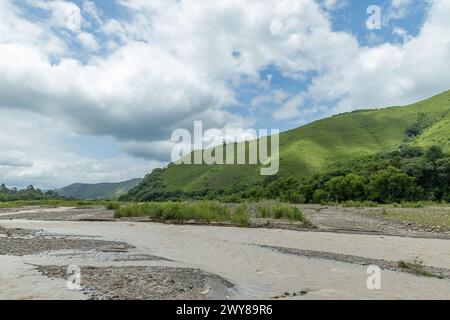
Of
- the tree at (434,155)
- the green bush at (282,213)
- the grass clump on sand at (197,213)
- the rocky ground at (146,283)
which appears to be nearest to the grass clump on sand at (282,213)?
the green bush at (282,213)

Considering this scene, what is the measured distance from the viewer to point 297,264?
20047 millimetres

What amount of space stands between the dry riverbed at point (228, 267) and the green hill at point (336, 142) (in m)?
114

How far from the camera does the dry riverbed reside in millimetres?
13547

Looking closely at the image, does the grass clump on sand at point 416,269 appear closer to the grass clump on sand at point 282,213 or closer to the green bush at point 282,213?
the grass clump on sand at point 282,213

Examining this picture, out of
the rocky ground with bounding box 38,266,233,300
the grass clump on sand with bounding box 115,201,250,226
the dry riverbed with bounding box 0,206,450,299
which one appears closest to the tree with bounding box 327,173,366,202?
the grass clump on sand with bounding box 115,201,250,226

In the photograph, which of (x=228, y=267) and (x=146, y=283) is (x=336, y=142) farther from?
(x=146, y=283)

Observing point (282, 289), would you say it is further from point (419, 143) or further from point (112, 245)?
point (419, 143)

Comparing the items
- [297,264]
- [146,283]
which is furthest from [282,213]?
[146,283]

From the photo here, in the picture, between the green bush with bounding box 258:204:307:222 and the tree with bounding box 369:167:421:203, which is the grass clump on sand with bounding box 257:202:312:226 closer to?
the green bush with bounding box 258:204:307:222

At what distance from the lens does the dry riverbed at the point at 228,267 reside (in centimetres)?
1355

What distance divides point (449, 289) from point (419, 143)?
13386 cm

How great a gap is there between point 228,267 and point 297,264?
3.54 meters

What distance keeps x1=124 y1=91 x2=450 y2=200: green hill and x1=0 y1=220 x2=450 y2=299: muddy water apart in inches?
4395
